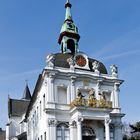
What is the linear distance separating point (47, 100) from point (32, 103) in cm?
1273

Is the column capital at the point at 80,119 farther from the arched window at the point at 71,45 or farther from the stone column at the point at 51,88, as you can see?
the arched window at the point at 71,45

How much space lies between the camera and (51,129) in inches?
1314

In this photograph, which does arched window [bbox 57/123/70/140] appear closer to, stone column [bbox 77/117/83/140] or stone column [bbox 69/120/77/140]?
stone column [bbox 69/120/77/140]

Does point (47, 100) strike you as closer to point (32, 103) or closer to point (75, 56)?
point (75, 56)

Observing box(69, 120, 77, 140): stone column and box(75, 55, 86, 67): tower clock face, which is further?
box(75, 55, 86, 67): tower clock face

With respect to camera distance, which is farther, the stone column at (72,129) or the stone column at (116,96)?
the stone column at (116,96)

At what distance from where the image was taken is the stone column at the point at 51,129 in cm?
3315

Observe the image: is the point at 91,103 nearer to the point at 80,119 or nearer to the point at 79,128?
the point at 80,119

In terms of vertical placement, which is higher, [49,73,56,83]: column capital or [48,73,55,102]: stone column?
[49,73,56,83]: column capital

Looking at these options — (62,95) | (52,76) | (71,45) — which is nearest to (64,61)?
(52,76)

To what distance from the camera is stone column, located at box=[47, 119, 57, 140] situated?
3315cm

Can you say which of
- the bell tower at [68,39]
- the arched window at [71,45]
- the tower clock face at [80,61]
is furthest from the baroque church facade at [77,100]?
the arched window at [71,45]

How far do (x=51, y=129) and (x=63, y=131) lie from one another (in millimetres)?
1529

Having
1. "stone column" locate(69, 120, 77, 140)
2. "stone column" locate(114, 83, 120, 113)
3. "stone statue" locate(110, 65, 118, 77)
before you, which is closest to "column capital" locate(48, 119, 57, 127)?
"stone column" locate(69, 120, 77, 140)
